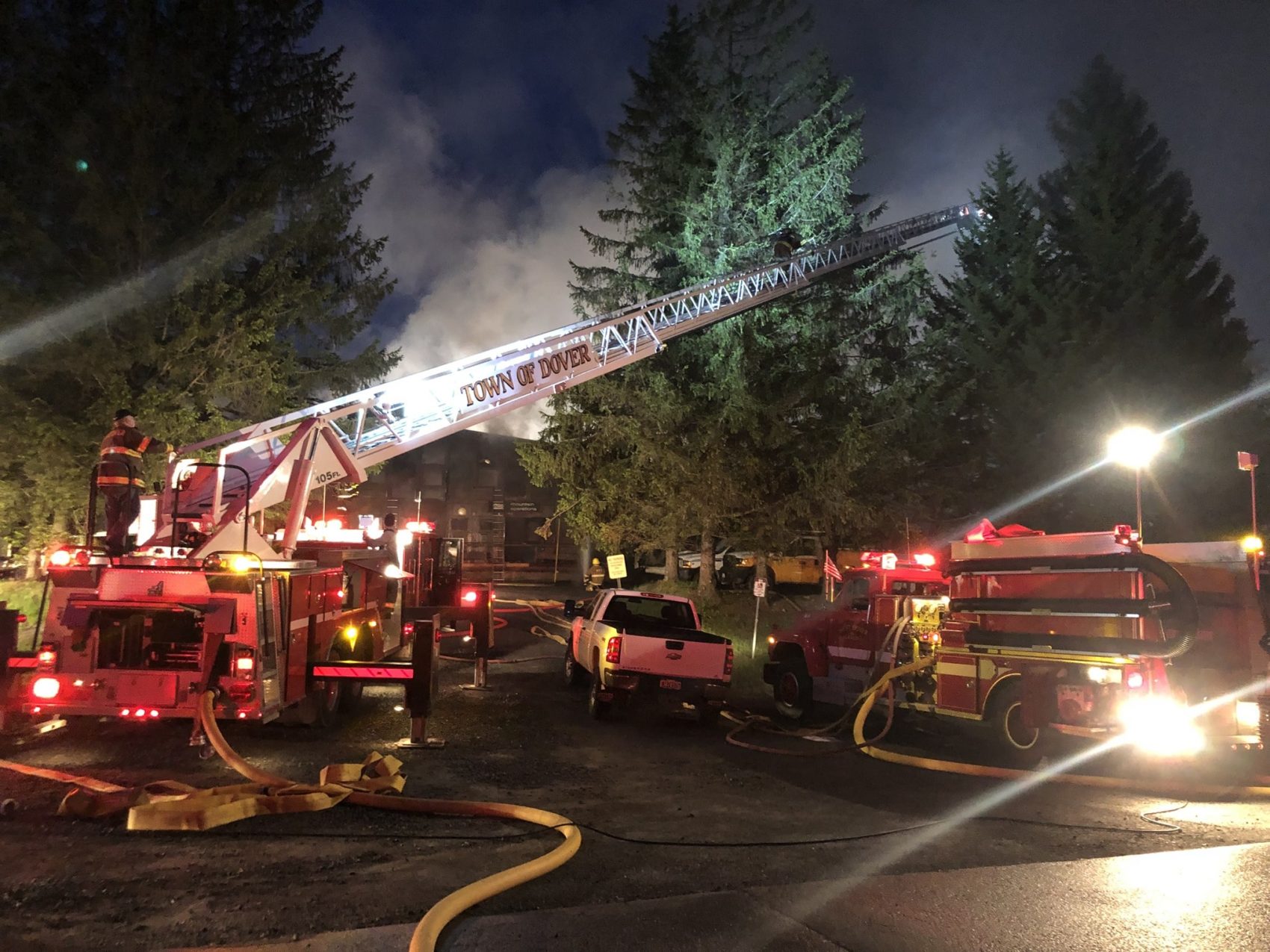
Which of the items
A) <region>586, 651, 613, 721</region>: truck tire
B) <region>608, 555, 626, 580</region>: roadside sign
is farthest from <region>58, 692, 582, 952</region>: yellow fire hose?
<region>608, 555, 626, 580</region>: roadside sign

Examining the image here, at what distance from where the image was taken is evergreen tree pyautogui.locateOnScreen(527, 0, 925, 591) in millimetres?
19594

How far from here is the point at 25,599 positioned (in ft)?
48.0

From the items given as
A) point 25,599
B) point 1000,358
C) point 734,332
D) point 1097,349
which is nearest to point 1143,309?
point 1097,349

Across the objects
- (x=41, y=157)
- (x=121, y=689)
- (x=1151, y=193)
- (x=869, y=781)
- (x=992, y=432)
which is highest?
(x=1151, y=193)

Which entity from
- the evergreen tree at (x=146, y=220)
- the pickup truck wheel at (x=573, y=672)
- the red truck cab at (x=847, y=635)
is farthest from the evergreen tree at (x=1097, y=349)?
the evergreen tree at (x=146, y=220)

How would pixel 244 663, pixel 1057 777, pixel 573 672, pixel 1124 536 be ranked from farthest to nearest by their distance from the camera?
pixel 573 672
pixel 1124 536
pixel 1057 777
pixel 244 663

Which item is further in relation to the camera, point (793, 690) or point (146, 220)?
point (146, 220)

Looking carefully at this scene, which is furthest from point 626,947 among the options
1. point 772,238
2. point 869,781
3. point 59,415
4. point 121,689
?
point 772,238

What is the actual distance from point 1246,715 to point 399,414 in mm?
11226

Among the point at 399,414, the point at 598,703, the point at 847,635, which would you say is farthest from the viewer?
the point at 399,414

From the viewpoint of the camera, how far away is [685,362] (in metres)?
21.3

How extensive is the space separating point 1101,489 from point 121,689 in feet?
74.2

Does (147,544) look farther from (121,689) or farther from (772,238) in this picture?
(772,238)

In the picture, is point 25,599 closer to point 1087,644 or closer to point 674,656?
point 674,656
